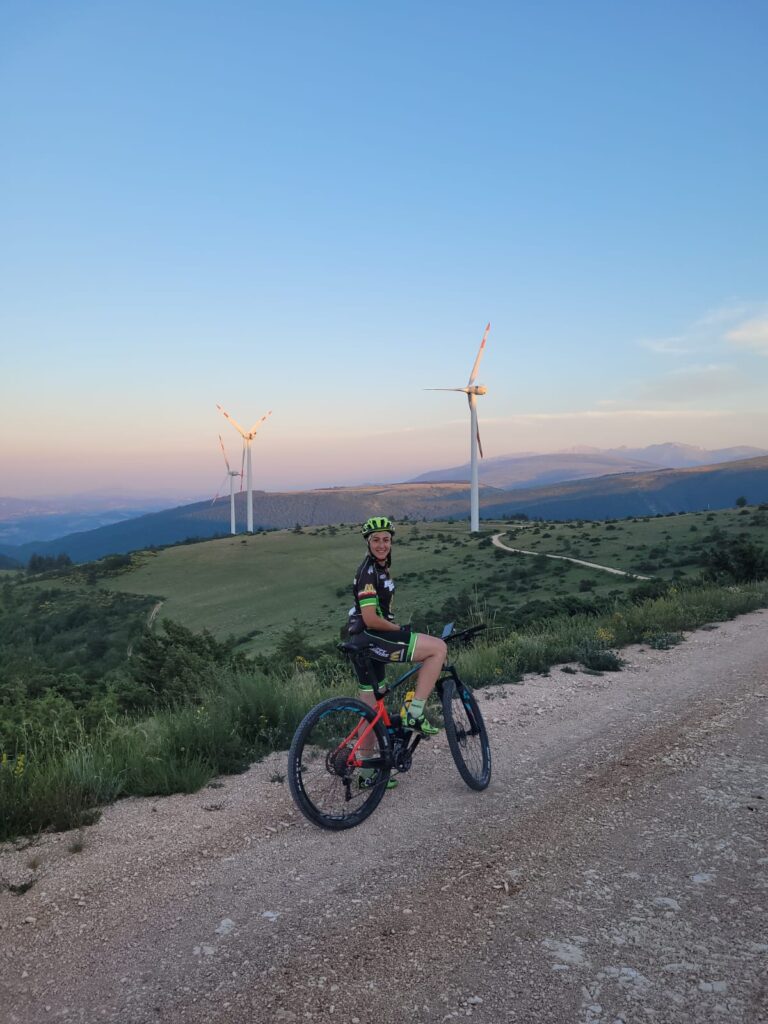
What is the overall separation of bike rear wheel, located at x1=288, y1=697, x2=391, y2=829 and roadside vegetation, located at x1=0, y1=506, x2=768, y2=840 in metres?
1.65

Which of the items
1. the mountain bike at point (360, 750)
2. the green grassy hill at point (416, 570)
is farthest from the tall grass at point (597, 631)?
the green grassy hill at point (416, 570)

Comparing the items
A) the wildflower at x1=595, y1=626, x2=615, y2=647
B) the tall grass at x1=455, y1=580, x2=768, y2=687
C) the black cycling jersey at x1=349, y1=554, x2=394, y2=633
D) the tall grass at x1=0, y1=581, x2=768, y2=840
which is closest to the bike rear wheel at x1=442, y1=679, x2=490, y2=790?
the black cycling jersey at x1=349, y1=554, x2=394, y2=633

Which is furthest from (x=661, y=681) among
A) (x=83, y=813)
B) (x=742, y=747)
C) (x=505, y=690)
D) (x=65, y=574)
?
(x=65, y=574)

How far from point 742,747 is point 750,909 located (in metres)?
3.71

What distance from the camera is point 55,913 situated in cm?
488

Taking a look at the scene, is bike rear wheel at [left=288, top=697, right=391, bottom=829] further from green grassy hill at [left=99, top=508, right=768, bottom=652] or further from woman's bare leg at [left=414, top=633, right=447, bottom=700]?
green grassy hill at [left=99, top=508, right=768, bottom=652]

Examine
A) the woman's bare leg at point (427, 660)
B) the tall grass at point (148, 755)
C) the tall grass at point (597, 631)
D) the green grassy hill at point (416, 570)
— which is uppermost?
the woman's bare leg at point (427, 660)

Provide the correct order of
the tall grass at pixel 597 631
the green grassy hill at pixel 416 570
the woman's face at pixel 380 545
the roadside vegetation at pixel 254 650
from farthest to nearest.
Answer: the green grassy hill at pixel 416 570 → the tall grass at pixel 597 631 → the roadside vegetation at pixel 254 650 → the woman's face at pixel 380 545

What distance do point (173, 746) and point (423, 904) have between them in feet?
12.9

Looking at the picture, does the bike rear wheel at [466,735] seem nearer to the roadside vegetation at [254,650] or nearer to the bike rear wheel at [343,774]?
the bike rear wheel at [343,774]

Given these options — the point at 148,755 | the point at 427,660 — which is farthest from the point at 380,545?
the point at 148,755

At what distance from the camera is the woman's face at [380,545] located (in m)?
6.53

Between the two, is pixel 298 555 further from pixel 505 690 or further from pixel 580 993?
pixel 580 993

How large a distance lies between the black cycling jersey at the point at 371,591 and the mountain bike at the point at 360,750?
9.7 inches
